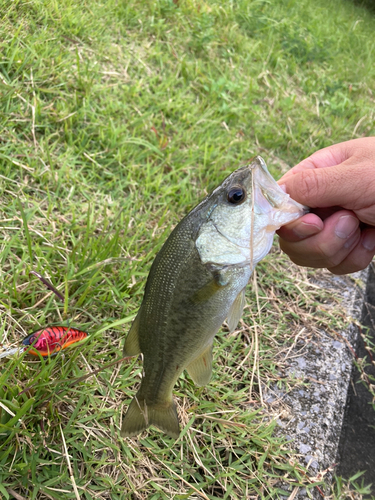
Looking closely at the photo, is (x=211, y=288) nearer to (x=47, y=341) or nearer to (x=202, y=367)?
(x=202, y=367)

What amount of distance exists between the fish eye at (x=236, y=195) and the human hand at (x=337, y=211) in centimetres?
34

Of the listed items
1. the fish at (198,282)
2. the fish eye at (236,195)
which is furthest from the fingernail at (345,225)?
the fish eye at (236,195)

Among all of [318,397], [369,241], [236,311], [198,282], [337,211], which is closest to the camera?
[198,282]

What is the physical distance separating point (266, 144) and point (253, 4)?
3.26m

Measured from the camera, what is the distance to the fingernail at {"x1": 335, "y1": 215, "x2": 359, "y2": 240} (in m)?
1.87

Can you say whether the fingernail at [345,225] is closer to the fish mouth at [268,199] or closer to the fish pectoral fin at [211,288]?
the fish mouth at [268,199]

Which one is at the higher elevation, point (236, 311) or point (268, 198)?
point (268, 198)

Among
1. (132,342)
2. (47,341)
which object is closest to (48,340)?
(47,341)

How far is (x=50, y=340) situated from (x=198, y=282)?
2.61 feet

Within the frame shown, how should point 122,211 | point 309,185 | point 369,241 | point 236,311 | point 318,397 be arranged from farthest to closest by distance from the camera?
point 122,211 → point 318,397 → point 369,241 → point 309,185 → point 236,311

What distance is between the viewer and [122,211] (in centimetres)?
282

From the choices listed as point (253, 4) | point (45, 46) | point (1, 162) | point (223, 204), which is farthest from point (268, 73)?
point (223, 204)

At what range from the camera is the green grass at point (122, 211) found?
186 centimetres

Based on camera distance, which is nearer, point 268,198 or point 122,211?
point 268,198
